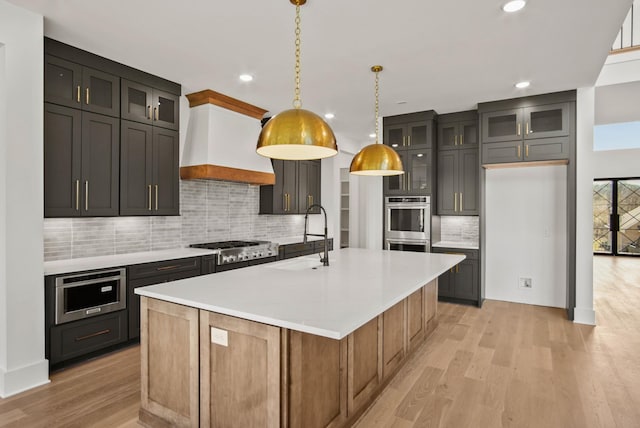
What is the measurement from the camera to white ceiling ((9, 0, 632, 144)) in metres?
2.65

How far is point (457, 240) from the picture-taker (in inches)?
226

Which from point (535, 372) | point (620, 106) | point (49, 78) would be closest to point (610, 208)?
point (620, 106)

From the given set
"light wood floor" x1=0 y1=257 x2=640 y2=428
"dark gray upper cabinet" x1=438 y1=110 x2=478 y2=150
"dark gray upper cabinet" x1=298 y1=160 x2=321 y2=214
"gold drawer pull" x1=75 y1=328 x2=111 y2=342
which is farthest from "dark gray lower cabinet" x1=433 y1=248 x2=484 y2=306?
"gold drawer pull" x1=75 y1=328 x2=111 y2=342

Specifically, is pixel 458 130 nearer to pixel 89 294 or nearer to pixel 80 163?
pixel 80 163

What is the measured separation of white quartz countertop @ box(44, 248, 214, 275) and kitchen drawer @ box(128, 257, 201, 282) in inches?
1.7

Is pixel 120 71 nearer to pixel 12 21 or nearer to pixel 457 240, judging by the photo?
pixel 12 21

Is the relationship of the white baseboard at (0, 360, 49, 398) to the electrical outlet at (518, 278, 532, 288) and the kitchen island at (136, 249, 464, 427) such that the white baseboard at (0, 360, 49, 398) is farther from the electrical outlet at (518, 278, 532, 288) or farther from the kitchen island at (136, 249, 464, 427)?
the electrical outlet at (518, 278, 532, 288)

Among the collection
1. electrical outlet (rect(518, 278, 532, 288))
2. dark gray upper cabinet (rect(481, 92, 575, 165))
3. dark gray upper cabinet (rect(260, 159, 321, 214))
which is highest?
dark gray upper cabinet (rect(481, 92, 575, 165))

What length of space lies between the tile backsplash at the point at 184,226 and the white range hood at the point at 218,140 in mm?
453

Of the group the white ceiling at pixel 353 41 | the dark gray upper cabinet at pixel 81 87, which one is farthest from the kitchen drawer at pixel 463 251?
the dark gray upper cabinet at pixel 81 87

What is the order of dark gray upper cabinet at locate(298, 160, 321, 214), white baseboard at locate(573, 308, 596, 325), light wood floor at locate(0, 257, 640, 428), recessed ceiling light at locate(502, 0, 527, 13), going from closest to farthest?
light wood floor at locate(0, 257, 640, 428)
recessed ceiling light at locate(502, 0, 527, 13)
white baseboard at locate(573, 308, 596, 325)
dark gray upper cabinet at locate(298, 160, 321, 214)

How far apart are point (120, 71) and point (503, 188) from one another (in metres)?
5.09

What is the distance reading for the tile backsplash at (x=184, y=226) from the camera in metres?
3.61

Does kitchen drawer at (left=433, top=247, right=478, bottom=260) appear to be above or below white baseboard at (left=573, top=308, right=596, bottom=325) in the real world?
above
